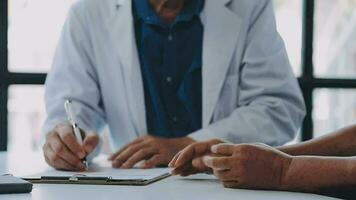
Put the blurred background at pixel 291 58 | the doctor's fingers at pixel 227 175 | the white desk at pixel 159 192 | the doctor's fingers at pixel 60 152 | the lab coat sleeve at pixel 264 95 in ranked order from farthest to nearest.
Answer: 1. the blurred background at pixel 291 58
2. the lab coat sleeve at pixel 264 95
3. the doctor's fingers at pixel 60 152
4. the doctor's fingers at pixel 227 175
5. the white desk at pixel 159 192

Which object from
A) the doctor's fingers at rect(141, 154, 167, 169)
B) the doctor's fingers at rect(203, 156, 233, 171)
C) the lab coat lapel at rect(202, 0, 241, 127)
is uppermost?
the lab coat lapel at rect(202, 0, 241, 127)

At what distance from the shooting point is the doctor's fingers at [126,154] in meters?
1.66

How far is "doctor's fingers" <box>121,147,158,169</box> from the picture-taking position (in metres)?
1.64

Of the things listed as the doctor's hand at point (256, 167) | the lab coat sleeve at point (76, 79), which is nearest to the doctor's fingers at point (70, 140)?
the lab coat sleeve at point (76, 79)

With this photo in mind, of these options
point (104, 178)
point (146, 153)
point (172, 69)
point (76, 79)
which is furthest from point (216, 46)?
point (104, 178)

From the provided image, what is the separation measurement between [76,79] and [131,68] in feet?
0.58

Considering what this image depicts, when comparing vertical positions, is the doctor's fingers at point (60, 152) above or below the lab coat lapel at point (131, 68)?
below

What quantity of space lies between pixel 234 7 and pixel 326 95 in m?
0.92

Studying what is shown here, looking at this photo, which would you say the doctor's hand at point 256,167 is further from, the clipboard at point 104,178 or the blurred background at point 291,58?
the blurred background at point 291,58

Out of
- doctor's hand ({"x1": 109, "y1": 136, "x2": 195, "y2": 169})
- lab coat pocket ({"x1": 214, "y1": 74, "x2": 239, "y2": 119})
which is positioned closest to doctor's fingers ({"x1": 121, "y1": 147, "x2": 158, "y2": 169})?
doctor's hand ({"x1": 109, "y1": 136, "x2": 195, "y2": 169})

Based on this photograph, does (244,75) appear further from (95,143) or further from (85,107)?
(95,143)

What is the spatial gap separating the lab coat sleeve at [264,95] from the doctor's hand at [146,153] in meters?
0.19

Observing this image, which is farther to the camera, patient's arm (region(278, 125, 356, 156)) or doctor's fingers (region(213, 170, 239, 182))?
patient's arm (region(278, 125, 356, 156))

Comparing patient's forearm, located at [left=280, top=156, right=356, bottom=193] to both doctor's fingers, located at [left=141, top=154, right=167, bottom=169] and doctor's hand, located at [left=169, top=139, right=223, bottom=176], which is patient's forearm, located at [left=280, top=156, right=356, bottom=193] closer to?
doctor's hand, located at [left=169, top=139, right=223, bottom=176]
